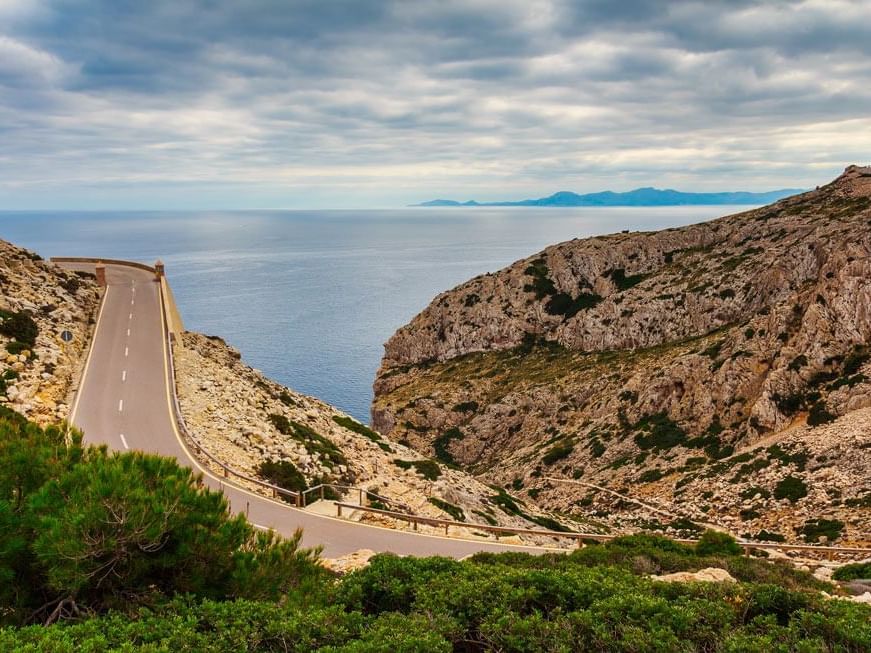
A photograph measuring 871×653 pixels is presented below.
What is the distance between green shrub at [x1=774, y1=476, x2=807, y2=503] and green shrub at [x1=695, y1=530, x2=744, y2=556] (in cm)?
1549

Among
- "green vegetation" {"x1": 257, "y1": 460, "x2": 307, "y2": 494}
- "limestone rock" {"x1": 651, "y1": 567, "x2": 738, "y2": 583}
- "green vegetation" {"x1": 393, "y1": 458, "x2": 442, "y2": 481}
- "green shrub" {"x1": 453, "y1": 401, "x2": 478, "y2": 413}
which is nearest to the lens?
"limestone rock" {"x1": 651, "y1": 567, "x2": 738, "y2": 583}

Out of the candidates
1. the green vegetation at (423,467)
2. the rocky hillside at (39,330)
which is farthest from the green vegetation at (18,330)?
the green vegetation at (423,467)

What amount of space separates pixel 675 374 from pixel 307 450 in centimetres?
3733

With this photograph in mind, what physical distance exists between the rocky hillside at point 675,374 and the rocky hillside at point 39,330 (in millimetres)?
33476

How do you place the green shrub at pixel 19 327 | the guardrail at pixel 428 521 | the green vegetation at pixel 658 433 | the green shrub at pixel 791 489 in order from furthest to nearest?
1. the green vegetation at pixel 658 433
2. the green shrub at pixel 791 489
3. the green shrub at pixel 19 327
4. the guardrail at pixel 428 521

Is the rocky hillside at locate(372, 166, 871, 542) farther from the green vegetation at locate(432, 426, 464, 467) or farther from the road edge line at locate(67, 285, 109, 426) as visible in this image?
the road edge line at locate(67, 285, 109, 426)

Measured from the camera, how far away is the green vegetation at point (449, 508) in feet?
88.8

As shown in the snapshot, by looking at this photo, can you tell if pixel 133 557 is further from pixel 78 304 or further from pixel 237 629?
pixel 78 304

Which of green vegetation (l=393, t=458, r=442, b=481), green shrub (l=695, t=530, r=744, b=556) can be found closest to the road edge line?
green vegetation (l=393, t=458, r=442, b=481)

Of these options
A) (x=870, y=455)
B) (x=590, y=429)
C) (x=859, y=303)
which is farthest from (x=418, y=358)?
(x=870, y=455)

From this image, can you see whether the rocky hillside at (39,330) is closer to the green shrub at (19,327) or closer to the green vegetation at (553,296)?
the green shrub at (19,327)

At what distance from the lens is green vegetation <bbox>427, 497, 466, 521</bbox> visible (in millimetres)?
27059

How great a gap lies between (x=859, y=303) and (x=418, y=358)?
186 feet

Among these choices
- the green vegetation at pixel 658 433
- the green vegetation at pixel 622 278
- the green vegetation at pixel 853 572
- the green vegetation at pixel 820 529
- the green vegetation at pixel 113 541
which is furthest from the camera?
the green vegetation at pixel 622 278
